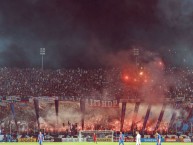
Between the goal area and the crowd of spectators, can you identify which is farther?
the crowd of spectators

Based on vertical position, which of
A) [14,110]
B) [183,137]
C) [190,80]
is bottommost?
[183,137]

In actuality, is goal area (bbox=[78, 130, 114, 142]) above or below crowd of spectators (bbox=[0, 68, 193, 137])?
below

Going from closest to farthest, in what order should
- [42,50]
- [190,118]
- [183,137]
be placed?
1. [183,137]
2. [190,118]
3. [42,50]

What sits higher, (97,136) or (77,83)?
(77,83)

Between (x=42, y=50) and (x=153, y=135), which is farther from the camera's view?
(x=42, y=50)

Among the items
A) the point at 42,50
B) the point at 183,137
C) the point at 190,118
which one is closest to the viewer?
the point at 183,137

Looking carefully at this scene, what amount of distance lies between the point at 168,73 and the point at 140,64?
17.7 ft

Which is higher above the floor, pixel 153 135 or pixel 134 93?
pixel 134 93

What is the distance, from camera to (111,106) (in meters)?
62.9

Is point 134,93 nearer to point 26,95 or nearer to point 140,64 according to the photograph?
point 140,64

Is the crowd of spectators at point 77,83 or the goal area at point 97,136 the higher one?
the crowd of spectators at point 77,83

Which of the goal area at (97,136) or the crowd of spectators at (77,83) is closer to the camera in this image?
the goal area at (97,136)

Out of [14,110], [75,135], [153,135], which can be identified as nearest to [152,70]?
[153,135]

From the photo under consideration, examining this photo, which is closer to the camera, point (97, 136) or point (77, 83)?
point (97, 136)
